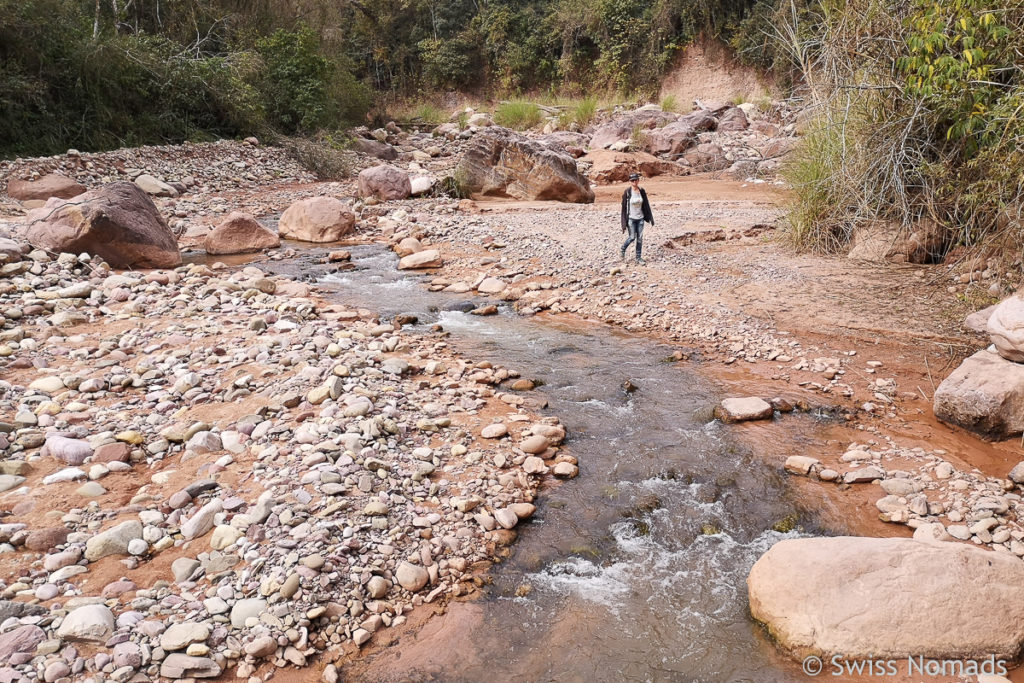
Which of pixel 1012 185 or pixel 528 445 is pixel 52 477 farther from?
pixel 1012 185

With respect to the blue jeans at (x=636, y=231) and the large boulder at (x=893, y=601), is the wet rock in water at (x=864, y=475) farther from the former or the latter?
the blue jeans at (x=636, y=231)

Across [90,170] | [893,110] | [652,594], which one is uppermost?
[893,110]

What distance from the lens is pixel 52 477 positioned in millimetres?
4422

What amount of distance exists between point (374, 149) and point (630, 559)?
1912 cm

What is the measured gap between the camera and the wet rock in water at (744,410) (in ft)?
18.7

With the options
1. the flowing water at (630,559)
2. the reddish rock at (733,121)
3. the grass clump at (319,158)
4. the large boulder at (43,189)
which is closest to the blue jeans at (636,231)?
the flowing water at (630,559)

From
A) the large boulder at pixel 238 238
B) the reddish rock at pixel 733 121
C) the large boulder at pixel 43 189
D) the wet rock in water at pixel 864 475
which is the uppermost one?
the reddish rock at pixel 733 121

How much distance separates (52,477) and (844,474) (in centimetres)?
541

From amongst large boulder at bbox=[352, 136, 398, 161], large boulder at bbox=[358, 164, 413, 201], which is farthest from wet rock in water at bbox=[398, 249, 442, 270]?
large boulder at bbox=[352, 136, 398, 161]

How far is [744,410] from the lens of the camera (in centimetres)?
572

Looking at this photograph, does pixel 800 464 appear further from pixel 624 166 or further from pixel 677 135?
pixel 677 135

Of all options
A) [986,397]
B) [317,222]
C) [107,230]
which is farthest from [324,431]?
[317,222]

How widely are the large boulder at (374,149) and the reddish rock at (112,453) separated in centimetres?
1727

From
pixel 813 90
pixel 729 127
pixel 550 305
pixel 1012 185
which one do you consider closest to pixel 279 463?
pixel 550 305
